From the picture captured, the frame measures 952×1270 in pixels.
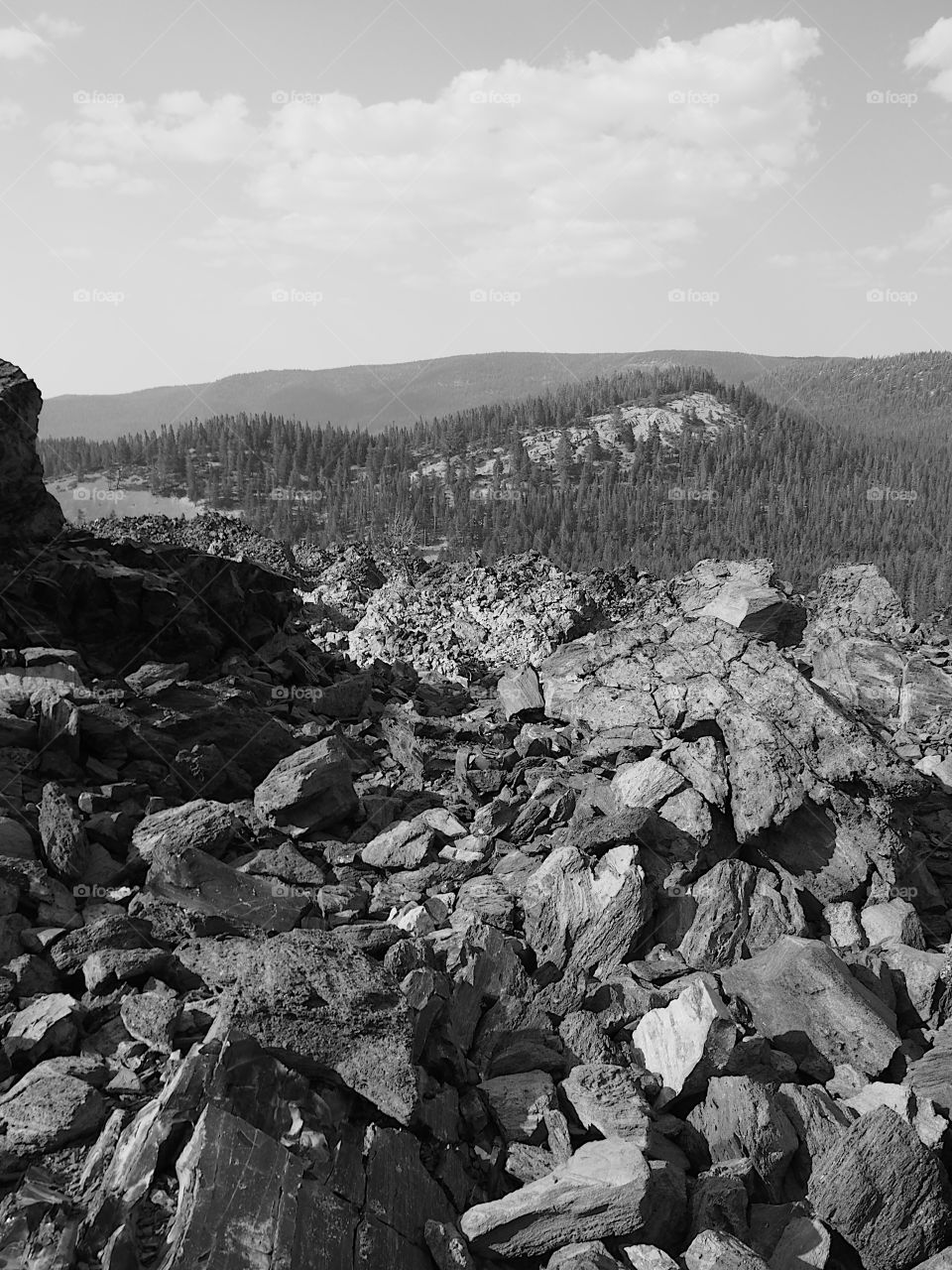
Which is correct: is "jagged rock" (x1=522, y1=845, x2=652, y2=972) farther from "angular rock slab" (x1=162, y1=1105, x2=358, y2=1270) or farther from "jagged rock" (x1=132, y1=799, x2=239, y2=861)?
"angular rock slab" (x1=162, y1=1105, x2=358, y2=1270)

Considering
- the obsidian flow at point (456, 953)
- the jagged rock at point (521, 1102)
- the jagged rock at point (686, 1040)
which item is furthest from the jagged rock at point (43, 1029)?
the jagged rock at point (686, 1040)

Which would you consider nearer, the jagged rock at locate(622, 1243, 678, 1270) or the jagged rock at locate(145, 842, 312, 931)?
the jagged rock at locate(622, 1243, 678, 1270)

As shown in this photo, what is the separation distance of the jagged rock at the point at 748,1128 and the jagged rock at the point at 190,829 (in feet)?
24.9

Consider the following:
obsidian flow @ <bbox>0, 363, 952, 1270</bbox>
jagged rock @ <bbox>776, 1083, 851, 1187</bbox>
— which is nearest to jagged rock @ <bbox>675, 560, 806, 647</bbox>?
obsidian flow @ <bbox>0, 363, 952, 1270</bbox>

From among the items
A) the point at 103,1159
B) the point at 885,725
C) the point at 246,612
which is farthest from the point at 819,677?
the point at 103,1159

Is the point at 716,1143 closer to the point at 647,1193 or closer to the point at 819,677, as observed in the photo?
the point at 647,1193

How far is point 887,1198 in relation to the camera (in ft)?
24.3

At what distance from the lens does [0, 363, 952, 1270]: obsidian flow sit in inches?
274

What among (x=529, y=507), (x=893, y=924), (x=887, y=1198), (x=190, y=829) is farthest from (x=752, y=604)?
(x=529, y=507)

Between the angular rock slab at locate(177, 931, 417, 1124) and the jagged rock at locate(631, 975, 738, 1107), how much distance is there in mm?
2798

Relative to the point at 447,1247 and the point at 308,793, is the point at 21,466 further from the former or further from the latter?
the point at 447,1247

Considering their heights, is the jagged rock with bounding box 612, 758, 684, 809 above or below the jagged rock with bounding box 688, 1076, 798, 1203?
above

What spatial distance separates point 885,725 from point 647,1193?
16711mm

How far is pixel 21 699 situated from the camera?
Result: 577 inches
